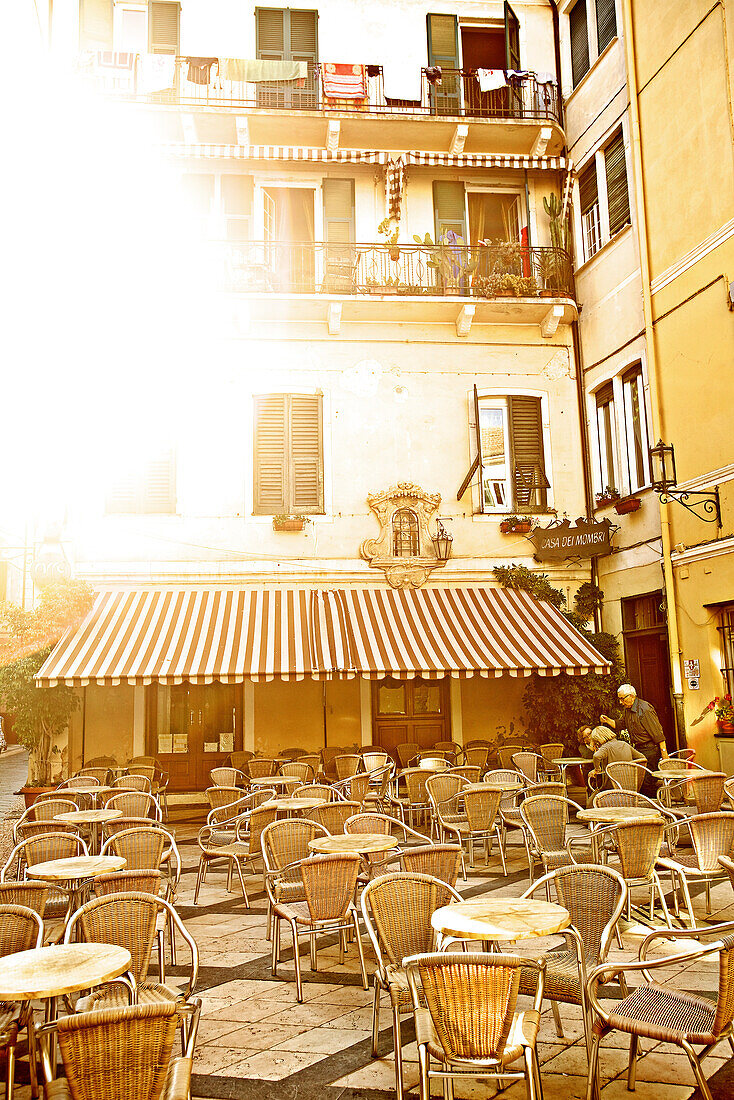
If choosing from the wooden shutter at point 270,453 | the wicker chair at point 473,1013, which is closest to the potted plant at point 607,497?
the wooden shutter at point 270,453

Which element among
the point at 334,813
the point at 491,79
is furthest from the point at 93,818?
the point at 491,79

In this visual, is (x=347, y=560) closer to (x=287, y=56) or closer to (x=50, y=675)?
(x=50, y=675)

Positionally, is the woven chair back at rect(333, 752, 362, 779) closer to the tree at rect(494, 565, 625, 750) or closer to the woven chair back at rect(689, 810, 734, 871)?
the tree at rect(494, 565, 625, 750)

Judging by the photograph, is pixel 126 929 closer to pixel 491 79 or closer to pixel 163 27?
pixel 491 79

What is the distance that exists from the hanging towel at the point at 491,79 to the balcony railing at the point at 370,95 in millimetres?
193

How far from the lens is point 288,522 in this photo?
13.0 m

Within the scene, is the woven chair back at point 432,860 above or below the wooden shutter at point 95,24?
below

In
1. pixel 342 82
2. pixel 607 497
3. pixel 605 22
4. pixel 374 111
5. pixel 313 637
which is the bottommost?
pixel 313 637

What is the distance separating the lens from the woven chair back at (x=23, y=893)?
456cm

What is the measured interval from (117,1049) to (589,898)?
2.46m

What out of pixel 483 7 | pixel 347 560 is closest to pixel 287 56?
pixel 483 7

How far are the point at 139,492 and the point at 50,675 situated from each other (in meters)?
3.50

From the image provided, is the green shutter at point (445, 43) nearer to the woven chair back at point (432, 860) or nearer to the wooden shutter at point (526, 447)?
the wooden shutter at point (526, 447)

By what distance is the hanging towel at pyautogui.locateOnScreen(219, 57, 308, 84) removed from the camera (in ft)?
44.7
